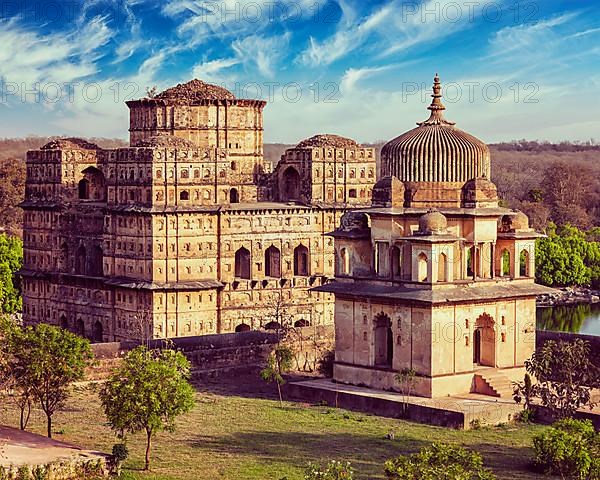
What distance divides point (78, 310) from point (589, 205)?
60.1 meters

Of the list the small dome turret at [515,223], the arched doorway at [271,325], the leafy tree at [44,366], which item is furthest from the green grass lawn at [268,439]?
the arched doorway at [271,325]

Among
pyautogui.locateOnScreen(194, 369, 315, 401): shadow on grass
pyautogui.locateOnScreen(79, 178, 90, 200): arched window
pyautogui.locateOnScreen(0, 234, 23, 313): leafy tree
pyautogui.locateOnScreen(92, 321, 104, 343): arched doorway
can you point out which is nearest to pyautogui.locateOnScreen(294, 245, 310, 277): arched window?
pyautogui.locateOnScreen(92, 321, 104, 343): arched doorway

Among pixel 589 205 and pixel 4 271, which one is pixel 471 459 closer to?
pixel 4 271

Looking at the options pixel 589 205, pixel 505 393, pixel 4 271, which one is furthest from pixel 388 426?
pixel 589 205

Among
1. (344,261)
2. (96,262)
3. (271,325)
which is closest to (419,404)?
(344,261)

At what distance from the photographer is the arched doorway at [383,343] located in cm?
3148

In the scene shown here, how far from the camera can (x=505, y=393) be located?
30.6m

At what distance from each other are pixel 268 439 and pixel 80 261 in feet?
58.2

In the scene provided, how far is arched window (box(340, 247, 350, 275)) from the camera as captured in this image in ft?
107

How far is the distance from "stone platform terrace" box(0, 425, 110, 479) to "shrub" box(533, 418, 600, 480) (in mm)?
7546

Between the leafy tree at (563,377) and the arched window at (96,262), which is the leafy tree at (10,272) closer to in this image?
the arched window at (96,262)

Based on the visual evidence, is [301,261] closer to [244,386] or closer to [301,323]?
[301,323]

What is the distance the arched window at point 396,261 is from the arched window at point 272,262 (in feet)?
37.9

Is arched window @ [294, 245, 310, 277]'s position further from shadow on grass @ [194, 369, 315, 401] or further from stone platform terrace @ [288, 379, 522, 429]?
stone platform terrace @ [288, 379, 522, 429]
